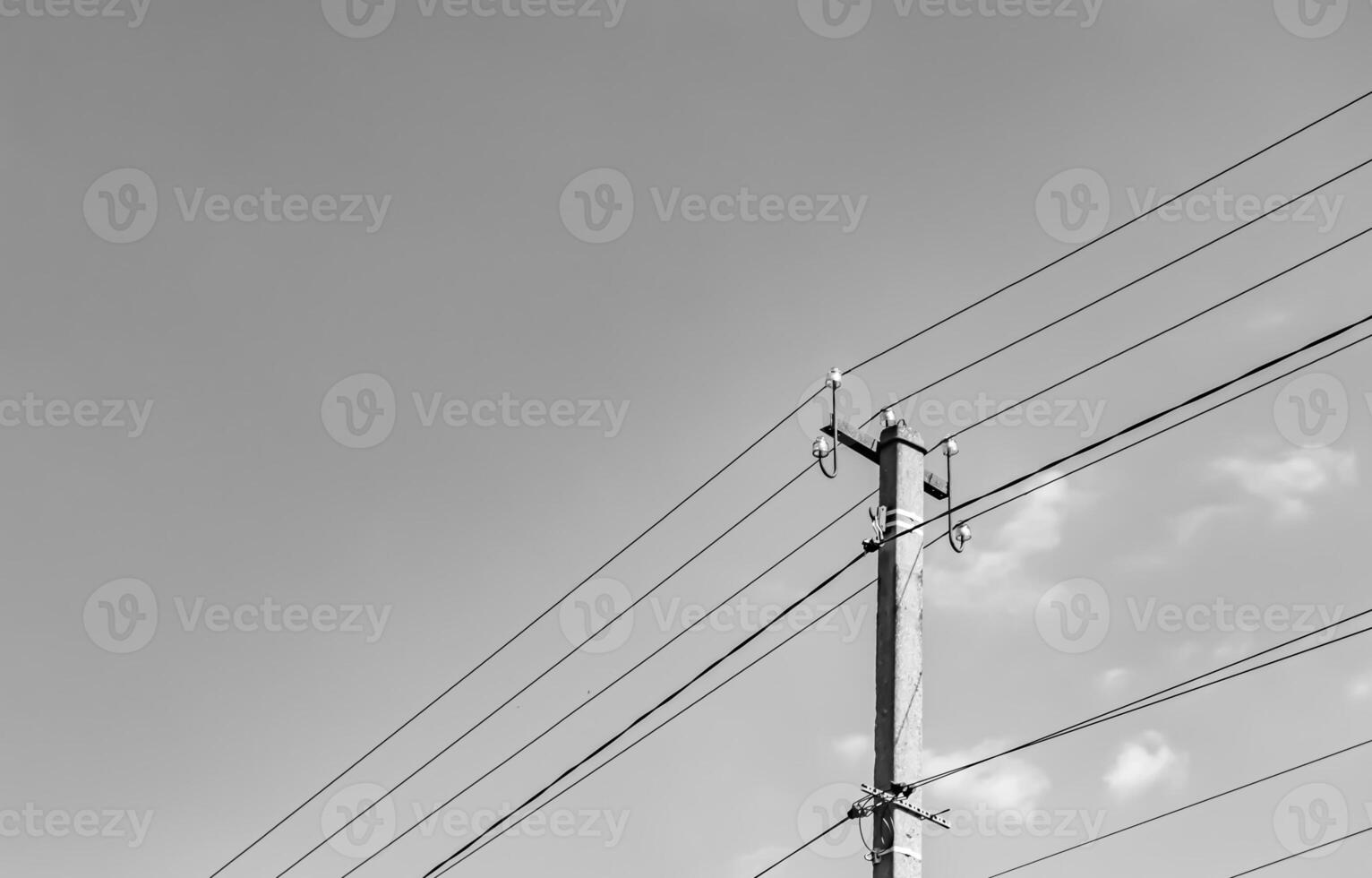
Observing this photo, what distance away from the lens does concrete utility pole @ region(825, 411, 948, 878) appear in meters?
11.5

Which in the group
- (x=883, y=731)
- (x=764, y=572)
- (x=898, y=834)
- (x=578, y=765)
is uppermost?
(x=764, y=572)

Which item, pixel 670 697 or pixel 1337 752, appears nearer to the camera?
pixel 1337 752

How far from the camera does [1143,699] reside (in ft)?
38.0

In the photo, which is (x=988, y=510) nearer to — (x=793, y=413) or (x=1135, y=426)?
(x=1135, y=426)

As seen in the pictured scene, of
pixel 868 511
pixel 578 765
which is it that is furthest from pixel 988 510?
pixel 578 765

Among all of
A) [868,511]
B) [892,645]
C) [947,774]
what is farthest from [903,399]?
[947,774]

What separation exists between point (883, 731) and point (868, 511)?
1861 millimetres

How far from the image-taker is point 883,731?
1188 centimetres

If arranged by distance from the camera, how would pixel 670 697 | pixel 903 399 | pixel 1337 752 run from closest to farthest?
pixel 1337 752, pixel 903 399, pixel 670 697

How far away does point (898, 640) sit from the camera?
12172mm

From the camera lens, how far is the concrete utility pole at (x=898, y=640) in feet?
37.8

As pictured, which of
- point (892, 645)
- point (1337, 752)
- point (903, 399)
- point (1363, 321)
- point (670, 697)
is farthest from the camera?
point (670, 697)

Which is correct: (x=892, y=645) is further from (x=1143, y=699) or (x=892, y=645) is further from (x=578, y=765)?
(x=578, y=765)

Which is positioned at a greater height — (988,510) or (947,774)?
(988,510)
